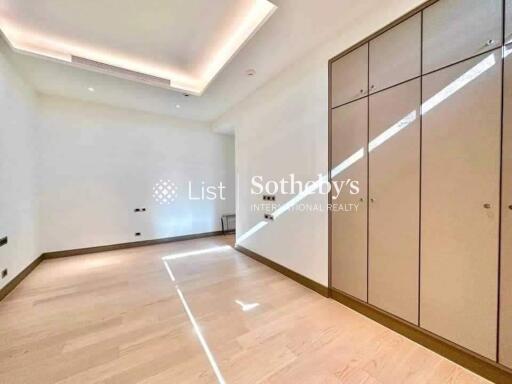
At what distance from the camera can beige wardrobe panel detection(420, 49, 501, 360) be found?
140cm

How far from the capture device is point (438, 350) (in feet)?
5.35

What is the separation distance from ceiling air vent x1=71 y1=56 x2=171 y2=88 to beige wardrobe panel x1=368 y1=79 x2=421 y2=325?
292 centimetres

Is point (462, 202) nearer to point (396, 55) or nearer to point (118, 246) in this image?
point (396, 55)

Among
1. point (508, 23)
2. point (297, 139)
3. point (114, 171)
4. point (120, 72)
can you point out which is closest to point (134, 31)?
point (120, 72)

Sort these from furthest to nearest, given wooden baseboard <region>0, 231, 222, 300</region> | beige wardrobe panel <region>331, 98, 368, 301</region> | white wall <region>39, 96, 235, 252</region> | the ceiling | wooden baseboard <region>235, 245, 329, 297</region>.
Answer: white wall <region>39, 96, 235, 252</region> → wooden baseboard <region>0, 231, 222, 300</region> → wooden baseboard <region>235, 245, 329, 297</region> → beige wardrobe panel <region>331, 98, 368, 301</region> → the ceiling

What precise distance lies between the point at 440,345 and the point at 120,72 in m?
4.51

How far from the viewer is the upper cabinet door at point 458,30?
139 cm

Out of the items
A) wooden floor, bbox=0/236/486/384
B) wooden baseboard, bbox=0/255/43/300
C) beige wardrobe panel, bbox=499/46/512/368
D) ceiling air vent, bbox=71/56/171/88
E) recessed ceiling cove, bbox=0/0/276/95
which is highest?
recessed ceiling cove, bbox=0/0/276/95

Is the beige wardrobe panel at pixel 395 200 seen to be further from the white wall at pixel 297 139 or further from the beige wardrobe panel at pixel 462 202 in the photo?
the white wall at pixel 297 139

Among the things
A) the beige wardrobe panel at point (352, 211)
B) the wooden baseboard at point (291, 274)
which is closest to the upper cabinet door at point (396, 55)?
the beige wardrobe panel at point (352, 211)

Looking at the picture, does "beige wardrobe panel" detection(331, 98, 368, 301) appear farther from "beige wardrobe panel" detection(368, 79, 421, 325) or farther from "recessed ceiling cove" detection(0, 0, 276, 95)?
"recessed ceiling cove" detection(0, 0, 276, 95)

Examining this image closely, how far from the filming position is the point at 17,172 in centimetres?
292

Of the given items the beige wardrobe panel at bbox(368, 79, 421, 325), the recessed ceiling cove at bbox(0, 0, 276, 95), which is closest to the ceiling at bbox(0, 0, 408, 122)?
the recessed ceiling cove at bbox(0, 0, 276, 95)

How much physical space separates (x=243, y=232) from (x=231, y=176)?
2.09 metres
